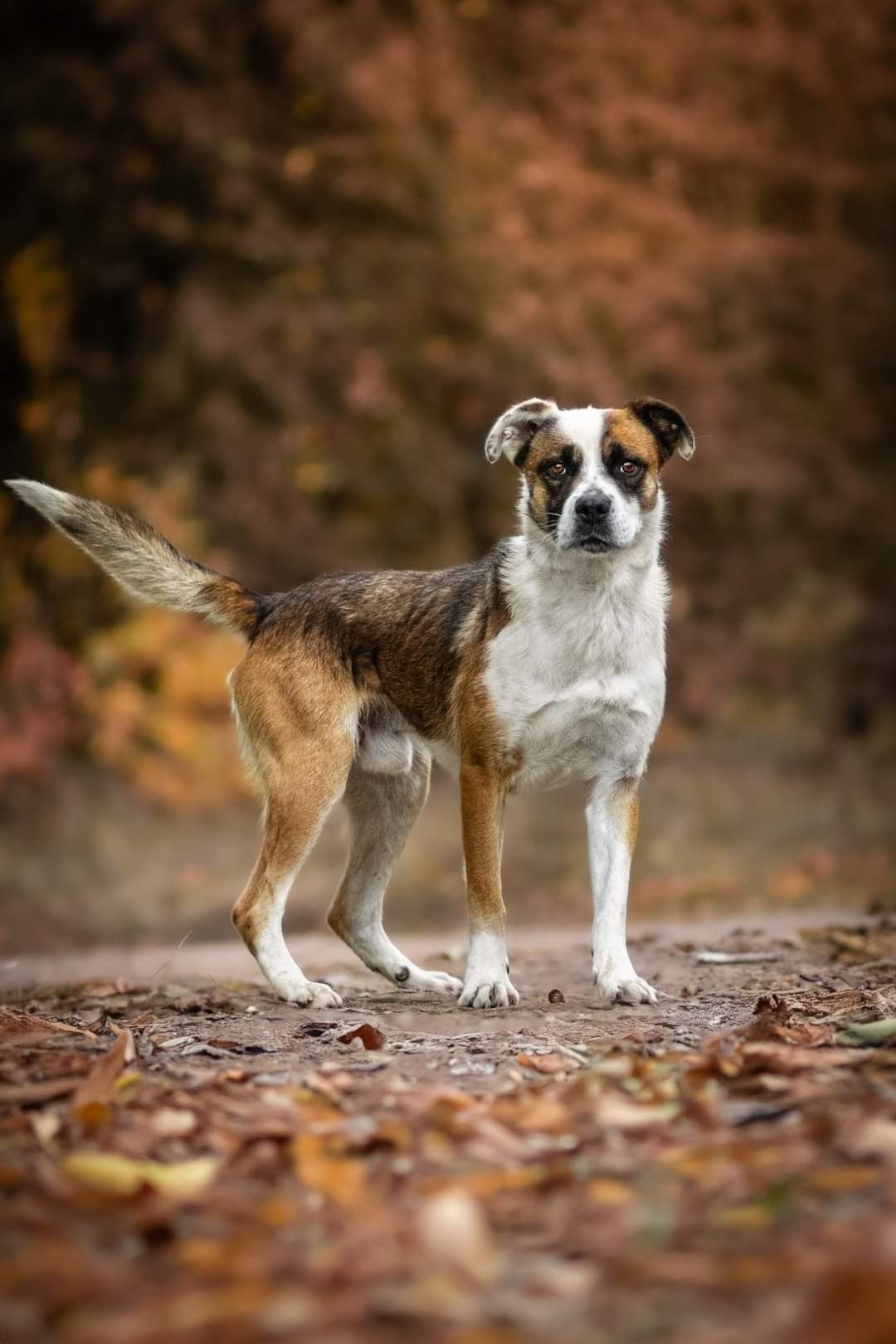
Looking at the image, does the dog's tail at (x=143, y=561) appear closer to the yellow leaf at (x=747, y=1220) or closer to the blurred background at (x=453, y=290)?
the yellow leaf at (x=747, y=1220)

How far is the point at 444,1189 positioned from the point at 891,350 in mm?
11984

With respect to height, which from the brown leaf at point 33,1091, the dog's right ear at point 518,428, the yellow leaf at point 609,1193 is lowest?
the brown leaf at point 33,1091

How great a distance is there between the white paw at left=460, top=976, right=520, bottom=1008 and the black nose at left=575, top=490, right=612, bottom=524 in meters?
1.57

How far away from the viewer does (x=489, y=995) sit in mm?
4992

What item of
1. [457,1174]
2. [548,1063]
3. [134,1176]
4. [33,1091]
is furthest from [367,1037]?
[134,1176]

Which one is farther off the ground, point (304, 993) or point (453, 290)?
point (453, 290)

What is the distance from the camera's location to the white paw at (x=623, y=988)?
4.95 metres

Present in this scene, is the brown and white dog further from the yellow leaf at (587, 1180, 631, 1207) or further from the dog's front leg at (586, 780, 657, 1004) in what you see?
the yellow leaf at (587, 1180, 631, 1207)

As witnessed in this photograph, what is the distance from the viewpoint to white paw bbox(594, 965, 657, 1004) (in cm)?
495

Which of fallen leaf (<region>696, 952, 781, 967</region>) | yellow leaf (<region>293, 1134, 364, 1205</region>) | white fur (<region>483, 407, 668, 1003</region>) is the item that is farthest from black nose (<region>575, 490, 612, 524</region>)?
yellow leaf (<region>293, 1134, 364, 1205</region>)

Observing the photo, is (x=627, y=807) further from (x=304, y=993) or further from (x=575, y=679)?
(x=304, y=993)

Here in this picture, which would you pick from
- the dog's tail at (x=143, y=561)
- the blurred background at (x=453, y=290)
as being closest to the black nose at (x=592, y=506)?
the dog's tail at (x=143, y=561)

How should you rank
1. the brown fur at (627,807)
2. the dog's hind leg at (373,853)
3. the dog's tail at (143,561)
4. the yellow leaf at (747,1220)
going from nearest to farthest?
the yellow leaf at (747,1220) < the brown fur at (627,807) < the dog's tail at (143,561) < the dog's hind leg at (373,853)

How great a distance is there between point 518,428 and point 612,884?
167 cm
